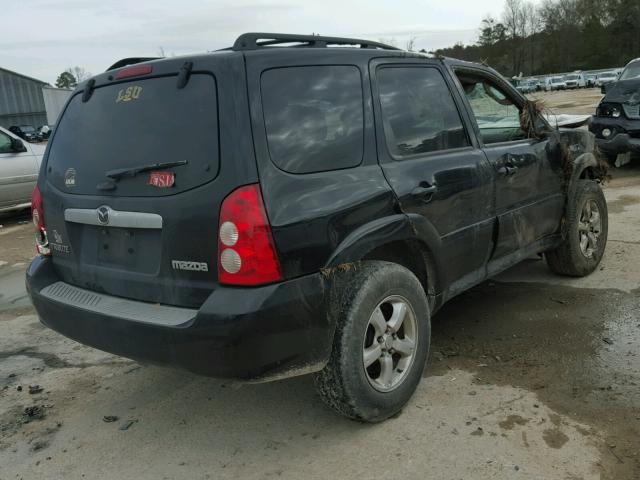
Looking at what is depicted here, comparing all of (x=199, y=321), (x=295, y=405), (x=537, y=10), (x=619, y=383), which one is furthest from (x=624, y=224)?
(x=537, y=10)

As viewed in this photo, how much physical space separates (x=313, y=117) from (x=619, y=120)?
8989mm

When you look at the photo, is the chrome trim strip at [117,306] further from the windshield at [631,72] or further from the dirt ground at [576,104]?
the windshield at [631,72]

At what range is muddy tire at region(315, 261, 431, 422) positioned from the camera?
107 inches

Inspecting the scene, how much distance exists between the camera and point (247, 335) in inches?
95.4

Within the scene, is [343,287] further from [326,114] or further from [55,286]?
[55,286]

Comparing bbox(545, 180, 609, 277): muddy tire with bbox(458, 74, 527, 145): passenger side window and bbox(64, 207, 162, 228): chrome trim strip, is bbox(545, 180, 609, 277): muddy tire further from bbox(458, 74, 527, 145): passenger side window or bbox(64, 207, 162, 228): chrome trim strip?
bbox(64, 207, 162, 228): chrome trim strip

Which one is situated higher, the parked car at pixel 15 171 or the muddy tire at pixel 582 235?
the parked car at pixel 15 171

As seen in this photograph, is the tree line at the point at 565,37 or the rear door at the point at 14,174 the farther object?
the tree line at the point at 565,37

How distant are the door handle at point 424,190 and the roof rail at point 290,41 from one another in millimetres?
844

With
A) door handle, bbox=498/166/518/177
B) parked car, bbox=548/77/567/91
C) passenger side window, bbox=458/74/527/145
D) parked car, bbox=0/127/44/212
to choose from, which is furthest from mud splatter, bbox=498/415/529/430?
parked car, bbox=548/77/567/91

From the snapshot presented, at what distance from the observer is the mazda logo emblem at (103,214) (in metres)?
2.85

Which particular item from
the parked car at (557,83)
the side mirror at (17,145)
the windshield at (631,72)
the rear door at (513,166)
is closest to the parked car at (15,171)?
the side mirror at (17,145)

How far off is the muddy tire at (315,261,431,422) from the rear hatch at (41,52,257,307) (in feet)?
2.13

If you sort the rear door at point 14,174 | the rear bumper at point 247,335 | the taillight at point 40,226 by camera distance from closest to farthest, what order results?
the rear bumper at point 247,335 < the taillight at point 40,226 < the rear door at point 14,174
